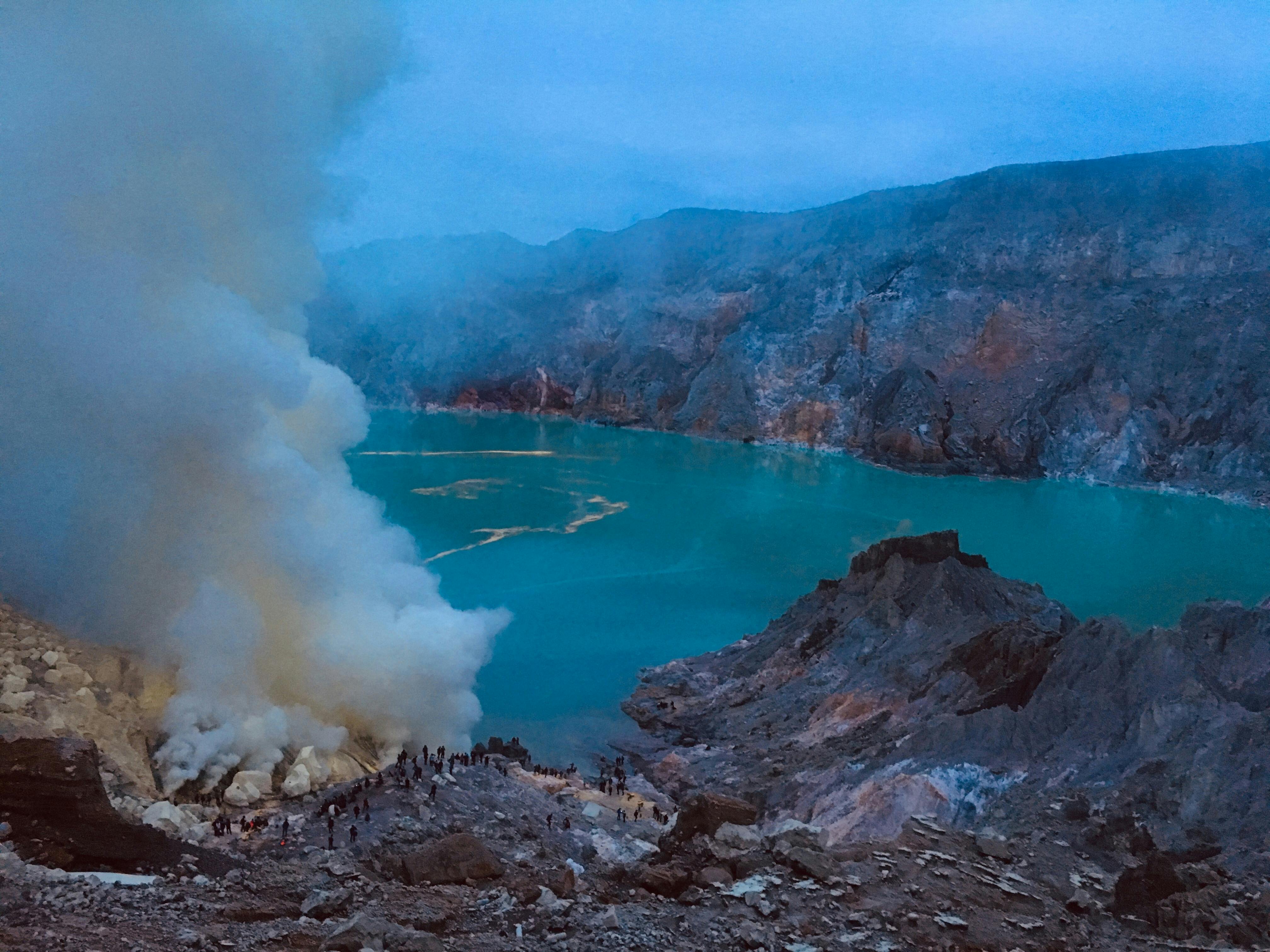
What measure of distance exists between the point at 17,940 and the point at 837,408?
3187 inches

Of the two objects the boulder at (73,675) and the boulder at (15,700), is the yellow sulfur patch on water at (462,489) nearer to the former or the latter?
the boulder at (73,675)

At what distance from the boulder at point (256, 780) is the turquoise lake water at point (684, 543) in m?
8.28

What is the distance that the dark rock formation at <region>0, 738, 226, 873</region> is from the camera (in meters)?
9.52

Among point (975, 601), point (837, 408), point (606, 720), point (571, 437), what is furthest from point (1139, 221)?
point (606, 720)

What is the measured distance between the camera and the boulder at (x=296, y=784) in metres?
14.2

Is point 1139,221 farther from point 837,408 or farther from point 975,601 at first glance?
point 975,601

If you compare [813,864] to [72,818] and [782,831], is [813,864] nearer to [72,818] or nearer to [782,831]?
[782,831]

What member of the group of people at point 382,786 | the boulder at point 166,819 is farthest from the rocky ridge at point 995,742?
the boulder at point 166,819

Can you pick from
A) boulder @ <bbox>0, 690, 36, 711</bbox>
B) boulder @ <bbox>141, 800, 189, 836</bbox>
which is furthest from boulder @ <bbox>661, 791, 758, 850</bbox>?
boulder @ <bbox>0, 690, 36, 711</bbox>

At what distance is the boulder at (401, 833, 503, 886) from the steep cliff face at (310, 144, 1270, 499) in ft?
210

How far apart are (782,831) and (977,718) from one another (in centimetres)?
572

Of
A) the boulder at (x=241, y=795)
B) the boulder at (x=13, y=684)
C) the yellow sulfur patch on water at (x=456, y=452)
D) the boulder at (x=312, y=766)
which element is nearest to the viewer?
the boulder at (x=13, y=684)

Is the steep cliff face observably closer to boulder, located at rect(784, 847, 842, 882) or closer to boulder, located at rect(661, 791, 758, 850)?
boulder, located at rect(661, 791, 758, 850)

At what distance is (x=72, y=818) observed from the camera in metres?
9.95
